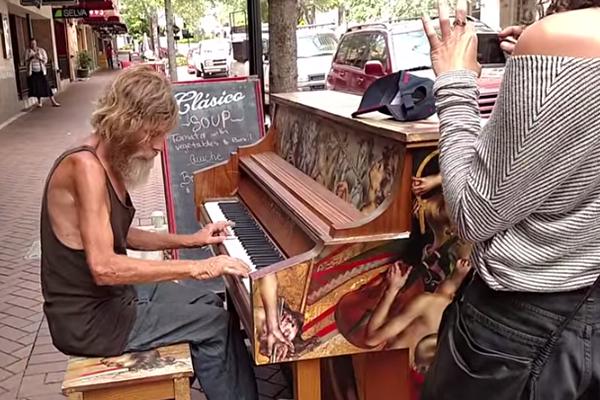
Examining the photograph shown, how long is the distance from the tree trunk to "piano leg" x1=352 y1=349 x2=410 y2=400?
9.79 feet

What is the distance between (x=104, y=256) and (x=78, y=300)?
276 millimetres

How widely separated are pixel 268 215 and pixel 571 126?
190 cm

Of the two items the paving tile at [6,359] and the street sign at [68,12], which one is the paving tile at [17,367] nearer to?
the paving tile at [6,359]

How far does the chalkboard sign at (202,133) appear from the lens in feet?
15.9

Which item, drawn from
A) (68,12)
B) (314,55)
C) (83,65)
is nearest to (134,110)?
(314,55)

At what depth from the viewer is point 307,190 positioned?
2.85m

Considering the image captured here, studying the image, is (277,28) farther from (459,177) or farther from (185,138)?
(459,177)

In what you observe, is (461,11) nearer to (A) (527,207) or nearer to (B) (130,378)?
(A) (527,207)

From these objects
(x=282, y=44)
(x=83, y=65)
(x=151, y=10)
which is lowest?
(x=83, y=65)

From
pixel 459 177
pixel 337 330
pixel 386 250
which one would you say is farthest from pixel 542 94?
pixel 337 330

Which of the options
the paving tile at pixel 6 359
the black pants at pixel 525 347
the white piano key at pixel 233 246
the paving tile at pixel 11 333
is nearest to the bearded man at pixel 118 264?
the white piano key at pixel 233 246

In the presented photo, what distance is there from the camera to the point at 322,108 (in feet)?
9.73

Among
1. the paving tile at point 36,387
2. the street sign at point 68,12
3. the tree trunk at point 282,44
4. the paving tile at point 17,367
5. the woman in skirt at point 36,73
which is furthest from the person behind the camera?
the street sign at point 68,12

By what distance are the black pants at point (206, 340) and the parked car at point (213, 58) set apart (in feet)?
94.1
